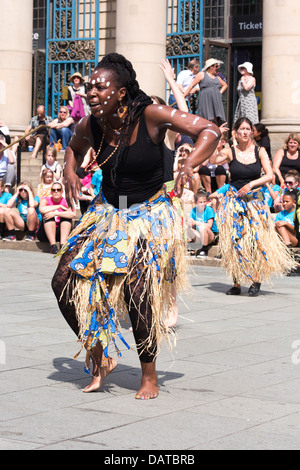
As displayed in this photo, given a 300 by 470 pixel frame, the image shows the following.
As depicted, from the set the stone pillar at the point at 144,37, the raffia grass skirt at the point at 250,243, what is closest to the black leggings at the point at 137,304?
the raffia grass skirt at the point at 250,243

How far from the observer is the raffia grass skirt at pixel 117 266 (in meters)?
5.95

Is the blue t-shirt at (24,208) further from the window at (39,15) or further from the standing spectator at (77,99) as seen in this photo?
the window at (39,15)

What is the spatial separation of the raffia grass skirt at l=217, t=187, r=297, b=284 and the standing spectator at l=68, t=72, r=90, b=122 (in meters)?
10.1

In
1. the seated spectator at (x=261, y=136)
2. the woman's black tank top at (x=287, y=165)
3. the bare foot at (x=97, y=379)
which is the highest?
the seated spectator at (x=261, y=136)

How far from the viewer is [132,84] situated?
20.2ft

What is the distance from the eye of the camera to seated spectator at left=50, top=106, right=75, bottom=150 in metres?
20.1

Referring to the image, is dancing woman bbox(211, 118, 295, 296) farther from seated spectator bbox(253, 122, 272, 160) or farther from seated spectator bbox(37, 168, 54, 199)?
seated spectator bbox(37, 168, 54, 199)

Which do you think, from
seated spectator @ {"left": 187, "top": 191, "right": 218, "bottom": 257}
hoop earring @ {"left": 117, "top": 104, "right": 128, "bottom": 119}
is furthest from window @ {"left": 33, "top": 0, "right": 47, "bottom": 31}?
hoop earring @ {"left": 117, "top": 104, "right": 128, "bottom": 119}

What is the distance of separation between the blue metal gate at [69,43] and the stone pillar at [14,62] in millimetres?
1545

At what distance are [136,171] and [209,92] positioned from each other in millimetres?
11945

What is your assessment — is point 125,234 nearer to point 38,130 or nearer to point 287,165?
point 287,165

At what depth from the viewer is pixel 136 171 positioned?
6043 millimetres

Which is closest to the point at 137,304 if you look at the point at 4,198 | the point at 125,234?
the point at 125,234

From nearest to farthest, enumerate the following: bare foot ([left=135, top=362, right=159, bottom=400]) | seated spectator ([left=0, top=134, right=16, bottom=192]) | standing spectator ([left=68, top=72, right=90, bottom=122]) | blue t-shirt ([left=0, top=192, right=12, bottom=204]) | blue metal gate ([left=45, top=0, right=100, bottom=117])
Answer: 1. bare foot ([left=135, top=362, right=159, bottom=400])
2. blue t-shirt ([left=0, top=192, right=12, bottom=204])
3. seated spectator ([left=0, top=134, right=16, bottom=192])
4. standing spectator ([left=68, top=72, right=90, bottom=122])
5. blue metal gate ([left=45, top=0, right=100, bottom=117])
